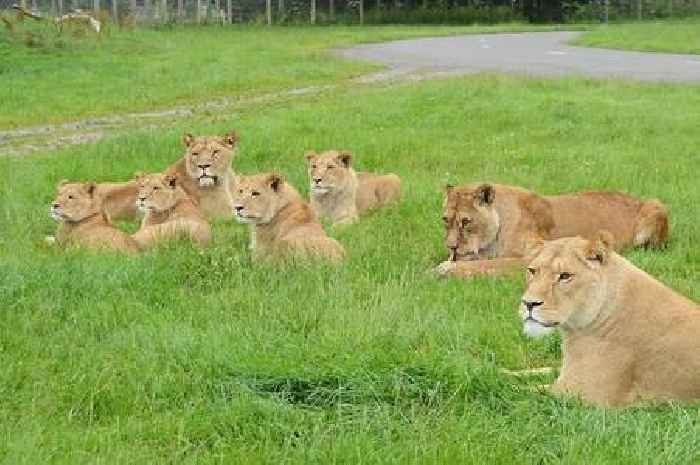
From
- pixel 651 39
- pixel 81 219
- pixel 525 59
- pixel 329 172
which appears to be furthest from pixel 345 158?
pixel 651 39

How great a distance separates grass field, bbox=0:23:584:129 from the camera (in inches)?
715

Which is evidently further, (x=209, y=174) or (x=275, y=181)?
(x=209, y=174)

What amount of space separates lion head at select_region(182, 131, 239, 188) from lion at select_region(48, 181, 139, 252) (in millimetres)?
1572

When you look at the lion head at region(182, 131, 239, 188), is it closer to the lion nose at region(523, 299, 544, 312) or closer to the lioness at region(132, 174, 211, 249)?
the lioness at region(132, 174, 211, 249)

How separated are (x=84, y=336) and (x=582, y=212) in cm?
386

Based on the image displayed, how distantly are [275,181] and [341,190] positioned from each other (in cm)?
150

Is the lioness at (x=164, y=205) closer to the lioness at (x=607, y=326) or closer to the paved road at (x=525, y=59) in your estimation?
the lioness at (x=607, y=326)

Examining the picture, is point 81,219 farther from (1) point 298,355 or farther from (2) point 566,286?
(2) point 566,286

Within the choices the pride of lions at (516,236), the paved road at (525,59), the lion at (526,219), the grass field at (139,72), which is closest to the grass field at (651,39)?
the paved road at (525,59)

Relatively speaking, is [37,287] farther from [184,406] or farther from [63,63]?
[63,63]

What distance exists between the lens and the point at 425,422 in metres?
4.91

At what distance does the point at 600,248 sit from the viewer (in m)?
5.38

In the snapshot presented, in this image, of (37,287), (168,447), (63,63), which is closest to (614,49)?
(63,63)

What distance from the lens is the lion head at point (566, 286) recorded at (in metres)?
5.28
